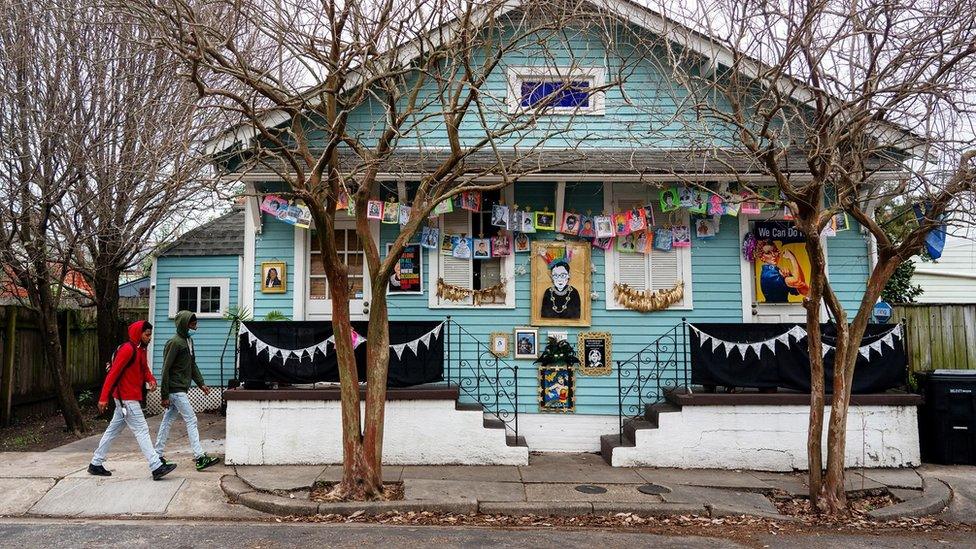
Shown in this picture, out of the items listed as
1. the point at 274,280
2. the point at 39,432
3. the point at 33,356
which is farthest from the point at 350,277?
the point at 33,356

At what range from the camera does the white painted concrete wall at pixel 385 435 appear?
8812 millimetres

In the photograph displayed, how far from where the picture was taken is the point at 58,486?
7.62 meters

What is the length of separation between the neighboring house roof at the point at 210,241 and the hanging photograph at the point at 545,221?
299 inches

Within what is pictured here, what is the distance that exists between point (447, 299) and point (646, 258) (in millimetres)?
2924

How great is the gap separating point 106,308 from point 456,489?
8918 mm

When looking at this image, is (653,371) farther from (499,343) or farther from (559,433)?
(499,343)

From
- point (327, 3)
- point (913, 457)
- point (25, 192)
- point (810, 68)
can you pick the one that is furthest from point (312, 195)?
point (913, 457)

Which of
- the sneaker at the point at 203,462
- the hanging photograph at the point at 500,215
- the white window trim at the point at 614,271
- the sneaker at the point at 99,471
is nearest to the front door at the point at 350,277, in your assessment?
the hanging photograph at the point at 500,215

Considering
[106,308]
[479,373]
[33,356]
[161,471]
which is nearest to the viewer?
[161,471]

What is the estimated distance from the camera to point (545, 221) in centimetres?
1021

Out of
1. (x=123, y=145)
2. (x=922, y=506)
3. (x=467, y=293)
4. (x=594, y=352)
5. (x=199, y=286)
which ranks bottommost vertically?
(x=922, y=506)

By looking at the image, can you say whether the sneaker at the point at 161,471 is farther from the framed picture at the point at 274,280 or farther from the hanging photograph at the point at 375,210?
the hanging photograph at the point at 375,210

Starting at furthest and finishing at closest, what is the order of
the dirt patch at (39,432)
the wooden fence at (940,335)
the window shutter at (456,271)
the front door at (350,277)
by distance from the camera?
1. the wooden fence at (940,335)
2. the front door at (350,277)
3. the window shutter at (456,271)
4. the dirt patch at (39,432)

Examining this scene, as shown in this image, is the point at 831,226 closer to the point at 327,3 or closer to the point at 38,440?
the point at 327,3
